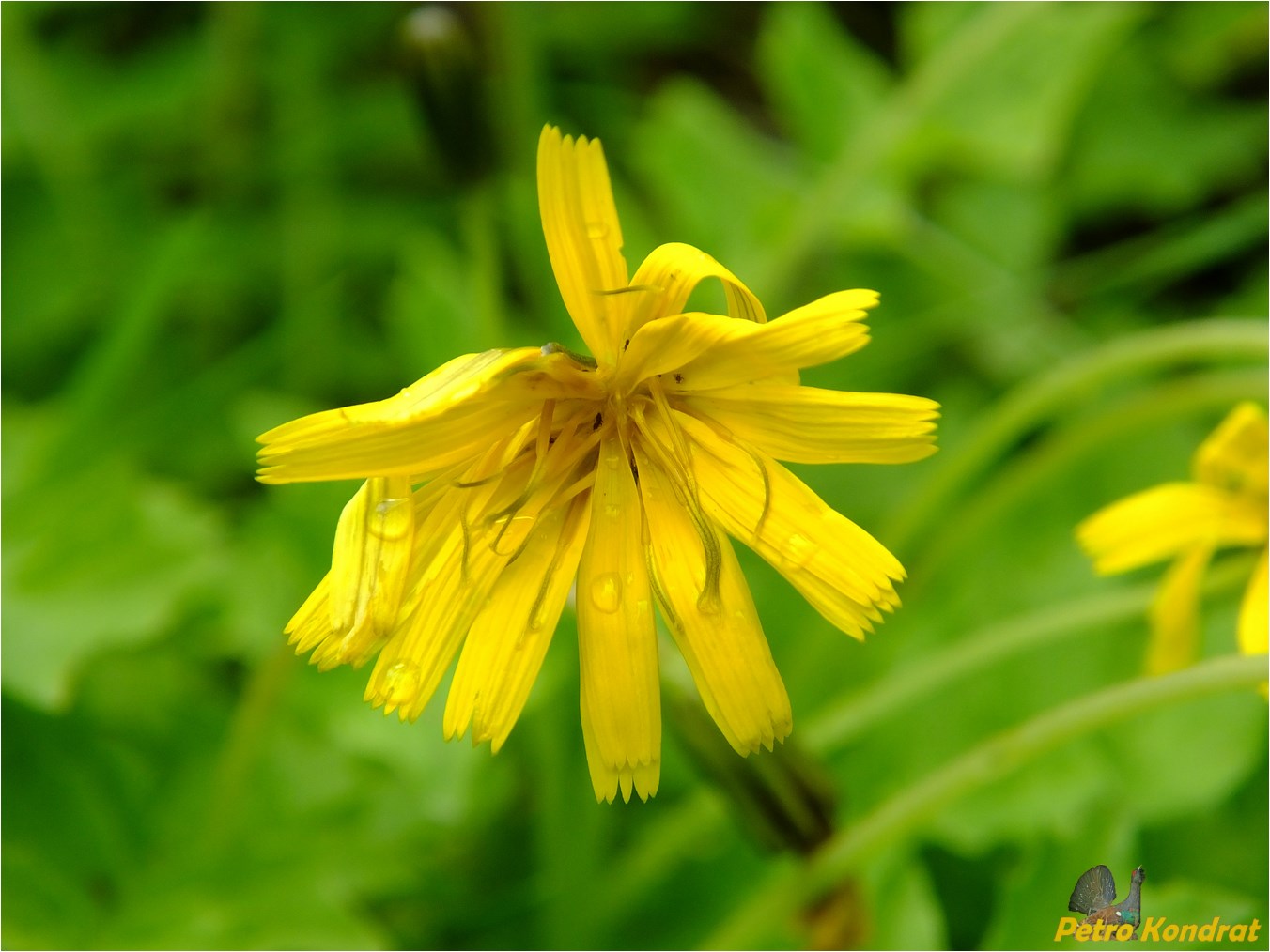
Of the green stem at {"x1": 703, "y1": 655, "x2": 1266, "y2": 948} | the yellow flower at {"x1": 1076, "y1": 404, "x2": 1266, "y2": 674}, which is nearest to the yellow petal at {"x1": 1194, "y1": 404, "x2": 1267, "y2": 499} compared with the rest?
the yellow flower at {"x1": 1076, "y1": 404, "x2": 1266, "y2": 674}

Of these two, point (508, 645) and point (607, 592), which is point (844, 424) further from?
point (508, 645)

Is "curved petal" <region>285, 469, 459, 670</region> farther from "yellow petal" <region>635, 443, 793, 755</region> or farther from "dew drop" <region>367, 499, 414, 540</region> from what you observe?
"yellow petal" <region>635, 443, 793, 755</region>

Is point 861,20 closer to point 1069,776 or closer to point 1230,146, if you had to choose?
point 1230,146

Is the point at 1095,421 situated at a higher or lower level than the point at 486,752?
higher

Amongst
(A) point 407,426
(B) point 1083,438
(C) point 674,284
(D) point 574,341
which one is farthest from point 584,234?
(D) point 574,341

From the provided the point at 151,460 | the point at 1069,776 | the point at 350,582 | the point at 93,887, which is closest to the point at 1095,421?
the point at 1069,776

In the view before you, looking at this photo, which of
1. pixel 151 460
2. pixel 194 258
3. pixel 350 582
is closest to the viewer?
pixel 350 582

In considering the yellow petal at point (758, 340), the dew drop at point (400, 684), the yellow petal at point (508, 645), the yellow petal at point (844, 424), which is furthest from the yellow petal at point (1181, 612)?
the dew drop at point (400, 684)
